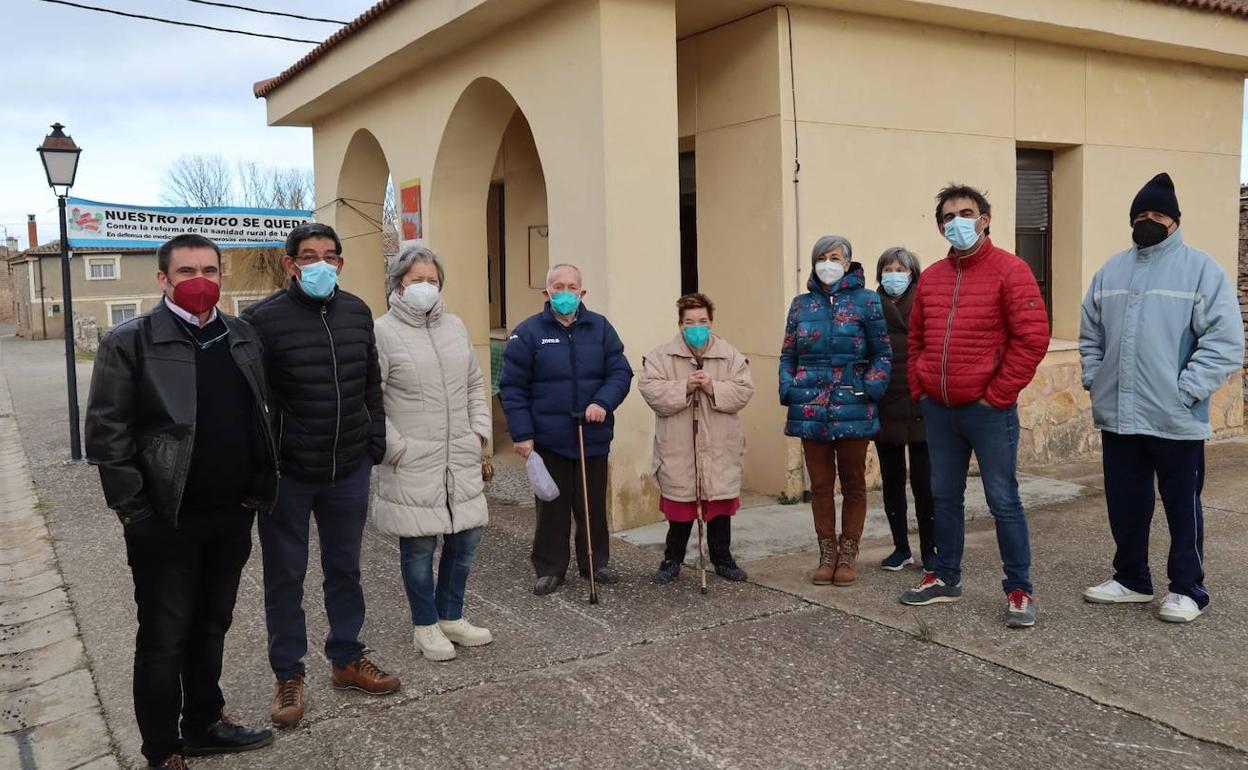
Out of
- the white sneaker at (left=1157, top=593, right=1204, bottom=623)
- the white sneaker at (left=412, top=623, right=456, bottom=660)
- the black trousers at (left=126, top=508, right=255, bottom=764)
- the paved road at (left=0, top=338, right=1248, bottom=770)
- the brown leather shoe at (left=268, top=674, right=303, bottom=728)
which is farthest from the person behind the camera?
the white sneaker at (left=1157, top=593, right=1204, bottom=623)

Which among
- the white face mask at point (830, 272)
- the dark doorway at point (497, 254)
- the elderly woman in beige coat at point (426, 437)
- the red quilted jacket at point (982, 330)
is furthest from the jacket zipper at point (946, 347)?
the dark doorway at point (497, 254)

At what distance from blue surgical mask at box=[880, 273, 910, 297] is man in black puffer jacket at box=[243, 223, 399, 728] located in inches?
119

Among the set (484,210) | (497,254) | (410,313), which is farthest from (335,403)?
(497,254)

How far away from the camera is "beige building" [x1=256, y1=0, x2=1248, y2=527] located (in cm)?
718

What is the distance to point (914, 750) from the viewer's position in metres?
3.57

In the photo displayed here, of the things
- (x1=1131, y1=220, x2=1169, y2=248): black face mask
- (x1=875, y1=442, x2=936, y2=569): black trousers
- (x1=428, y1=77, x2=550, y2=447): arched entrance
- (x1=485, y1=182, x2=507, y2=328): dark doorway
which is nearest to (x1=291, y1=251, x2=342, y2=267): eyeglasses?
(x1=875, y1=442, x2=936, y2=569): black trousers

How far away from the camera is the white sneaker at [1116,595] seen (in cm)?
508

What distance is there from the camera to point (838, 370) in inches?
211

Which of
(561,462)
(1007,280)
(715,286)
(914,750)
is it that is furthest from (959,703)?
(715,286)

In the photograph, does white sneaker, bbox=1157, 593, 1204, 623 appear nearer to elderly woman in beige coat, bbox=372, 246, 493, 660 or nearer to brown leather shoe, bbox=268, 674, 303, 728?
elderly woman in beige coat, bbox=372, 246, 493, 660

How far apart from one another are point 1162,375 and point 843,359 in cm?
151

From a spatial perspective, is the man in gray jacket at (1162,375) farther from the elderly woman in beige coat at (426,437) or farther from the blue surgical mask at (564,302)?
the elderly woman in beige coat at (426,437)

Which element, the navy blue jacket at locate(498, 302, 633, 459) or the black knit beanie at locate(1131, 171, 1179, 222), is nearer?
the black knit beanie at locate(1131, 171, 1179, 222)

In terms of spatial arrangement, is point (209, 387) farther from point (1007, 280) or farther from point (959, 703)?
point (1007, 280)
